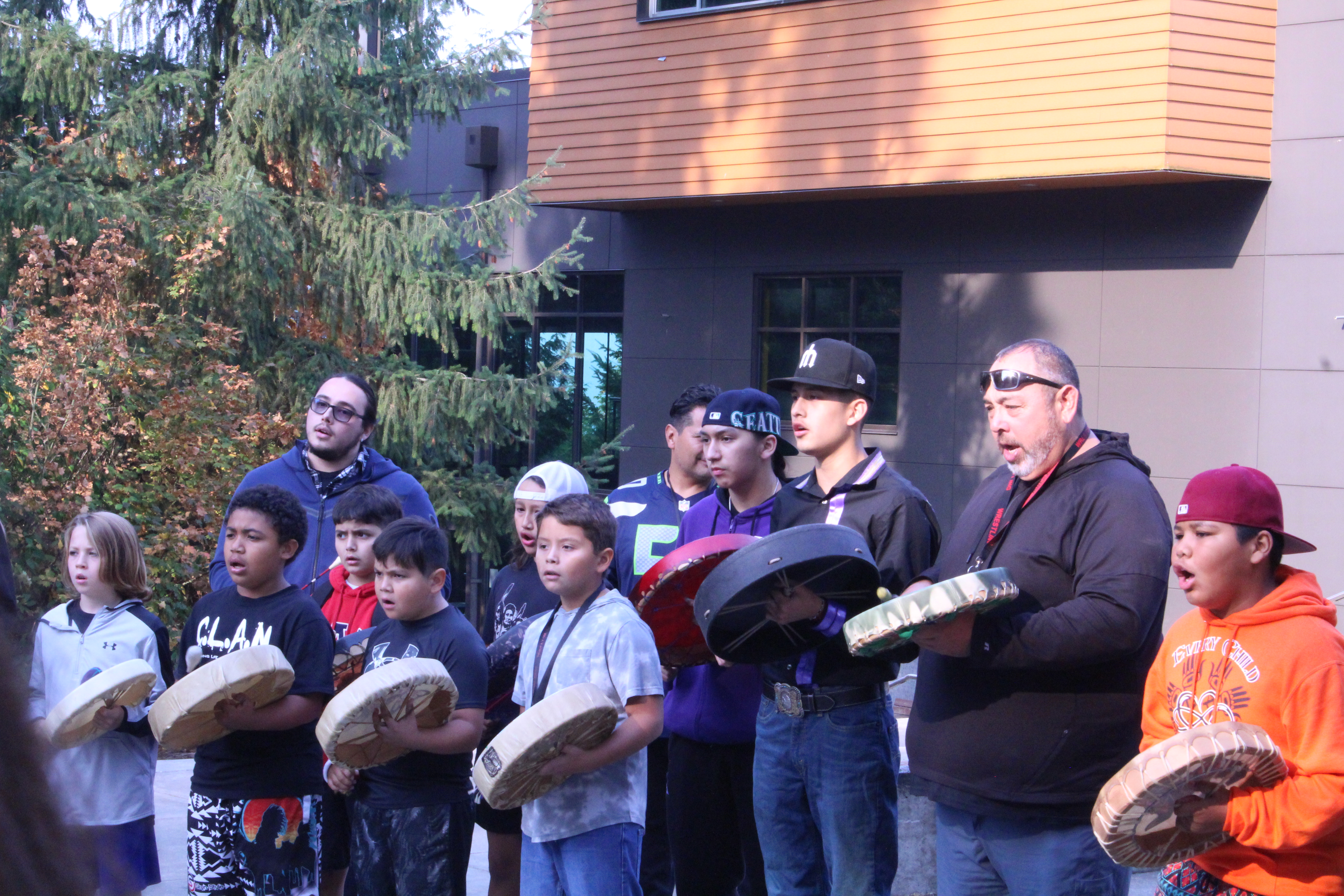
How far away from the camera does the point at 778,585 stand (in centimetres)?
321

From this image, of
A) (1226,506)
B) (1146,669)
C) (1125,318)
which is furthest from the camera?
(1125,318)

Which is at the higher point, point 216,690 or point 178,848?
point 216,690

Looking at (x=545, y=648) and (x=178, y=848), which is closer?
(x=545, y=648)

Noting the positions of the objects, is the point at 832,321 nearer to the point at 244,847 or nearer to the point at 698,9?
the point at 698,9

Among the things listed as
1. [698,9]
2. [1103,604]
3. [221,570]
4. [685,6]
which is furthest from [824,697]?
[685,6]

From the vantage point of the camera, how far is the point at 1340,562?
9453 millimetres

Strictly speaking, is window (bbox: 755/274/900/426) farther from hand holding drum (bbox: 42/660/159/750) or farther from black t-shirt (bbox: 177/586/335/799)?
hand holding drum (bbox: 42/660/159/750)

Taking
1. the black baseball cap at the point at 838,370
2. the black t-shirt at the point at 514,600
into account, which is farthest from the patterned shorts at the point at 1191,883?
the black t-shirt at the point at 514,600

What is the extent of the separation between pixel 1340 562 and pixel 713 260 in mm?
6455

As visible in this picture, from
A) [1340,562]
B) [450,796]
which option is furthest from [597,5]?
[450,796]

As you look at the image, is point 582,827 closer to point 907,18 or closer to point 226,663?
point 226,663

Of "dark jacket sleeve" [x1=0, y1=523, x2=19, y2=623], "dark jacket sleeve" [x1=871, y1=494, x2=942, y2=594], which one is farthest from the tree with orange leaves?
"dark jacket sleeve" [x1=871, y1=494, x2=942, y2=594]

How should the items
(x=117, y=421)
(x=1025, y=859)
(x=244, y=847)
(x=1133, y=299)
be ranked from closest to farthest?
(x=1025, y=859) < (x=244, y=847) < (x=117, y=421) < (x=1133, y=299)

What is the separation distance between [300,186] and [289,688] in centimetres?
860
